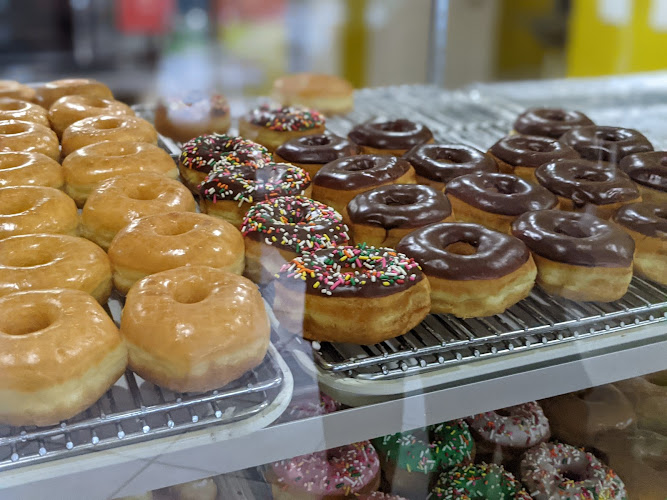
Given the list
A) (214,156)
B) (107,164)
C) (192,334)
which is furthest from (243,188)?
(192,334)

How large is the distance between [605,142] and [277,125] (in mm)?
1012

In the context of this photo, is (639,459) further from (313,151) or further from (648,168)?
(313,151)

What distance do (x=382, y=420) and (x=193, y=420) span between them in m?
0.36

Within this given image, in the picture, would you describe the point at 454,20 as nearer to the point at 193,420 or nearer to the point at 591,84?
the point at 591,84

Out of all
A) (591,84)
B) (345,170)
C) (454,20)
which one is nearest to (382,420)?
(345,170)

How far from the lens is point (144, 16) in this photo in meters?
1.77

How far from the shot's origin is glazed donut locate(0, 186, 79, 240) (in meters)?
1.59

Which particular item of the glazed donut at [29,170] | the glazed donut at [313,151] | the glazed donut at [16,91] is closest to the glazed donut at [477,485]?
the glazed donut at [313,151]

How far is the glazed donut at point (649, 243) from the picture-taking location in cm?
163

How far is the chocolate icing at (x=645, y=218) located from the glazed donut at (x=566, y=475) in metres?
0.60

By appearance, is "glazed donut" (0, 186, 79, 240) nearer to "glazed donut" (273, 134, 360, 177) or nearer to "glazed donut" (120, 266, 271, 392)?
"glazed donut" (120, 266, 271, 392)

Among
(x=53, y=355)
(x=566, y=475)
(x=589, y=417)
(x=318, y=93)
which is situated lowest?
(x=566, y=475)

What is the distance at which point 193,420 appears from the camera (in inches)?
45.8

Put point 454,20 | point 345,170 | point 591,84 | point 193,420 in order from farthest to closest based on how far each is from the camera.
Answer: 1. point 591,84
2. point 454,20
3. point 345,170
4. point 193,420
